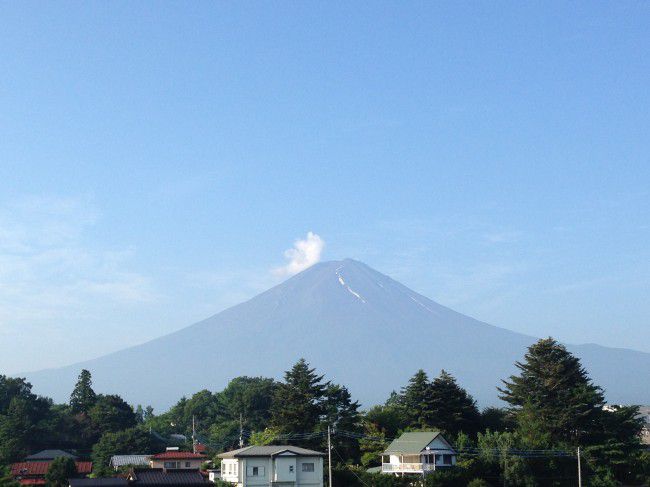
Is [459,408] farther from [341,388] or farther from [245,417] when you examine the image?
[245,417]

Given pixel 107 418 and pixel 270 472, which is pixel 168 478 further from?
pixel 107 418

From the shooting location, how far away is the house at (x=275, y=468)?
57.0 meters

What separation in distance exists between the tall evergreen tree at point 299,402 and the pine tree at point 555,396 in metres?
15.7

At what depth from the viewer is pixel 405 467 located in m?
62.5

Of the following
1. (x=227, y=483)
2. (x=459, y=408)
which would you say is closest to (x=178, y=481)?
(x=227, y=483)

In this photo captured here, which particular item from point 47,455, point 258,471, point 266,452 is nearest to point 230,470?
point 258,471

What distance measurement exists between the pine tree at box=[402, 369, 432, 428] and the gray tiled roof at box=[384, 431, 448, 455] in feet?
16.0

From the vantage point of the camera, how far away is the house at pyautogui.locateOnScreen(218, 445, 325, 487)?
57.0m

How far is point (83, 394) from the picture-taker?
103 m

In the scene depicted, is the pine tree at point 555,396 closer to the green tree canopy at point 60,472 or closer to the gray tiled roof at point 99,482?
the gray tiled roof at point 99,482

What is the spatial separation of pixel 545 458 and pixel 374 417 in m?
16.8

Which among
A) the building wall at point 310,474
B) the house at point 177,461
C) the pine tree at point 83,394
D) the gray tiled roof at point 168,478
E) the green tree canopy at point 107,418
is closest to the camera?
the gray tiled roof at point 168,478

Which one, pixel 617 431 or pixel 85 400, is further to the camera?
pixel 85 400

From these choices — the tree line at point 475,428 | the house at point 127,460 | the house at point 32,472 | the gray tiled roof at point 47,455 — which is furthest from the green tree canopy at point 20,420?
the house at point 127,460
